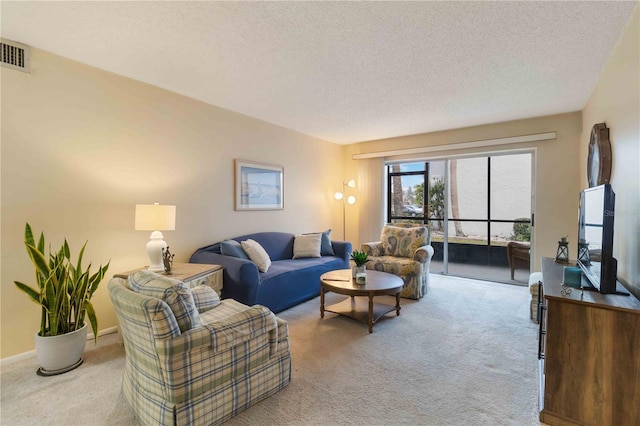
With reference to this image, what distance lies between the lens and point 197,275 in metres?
2.77

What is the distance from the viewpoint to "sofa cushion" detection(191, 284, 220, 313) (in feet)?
7.71

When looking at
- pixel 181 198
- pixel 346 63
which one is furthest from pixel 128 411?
pixel 346 63

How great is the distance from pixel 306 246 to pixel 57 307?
2.85 meters

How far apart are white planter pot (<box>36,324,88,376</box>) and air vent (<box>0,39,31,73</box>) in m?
2.07

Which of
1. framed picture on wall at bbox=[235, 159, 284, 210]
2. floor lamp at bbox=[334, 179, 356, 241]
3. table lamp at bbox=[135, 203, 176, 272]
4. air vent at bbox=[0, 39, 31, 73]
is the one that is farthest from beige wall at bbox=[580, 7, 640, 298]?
air vent at bbox=[0, 39, 31, 73]

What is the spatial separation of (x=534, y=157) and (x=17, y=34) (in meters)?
5.91

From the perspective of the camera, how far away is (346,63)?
105 inches

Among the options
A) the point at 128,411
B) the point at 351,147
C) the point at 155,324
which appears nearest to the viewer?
the point at 155,324

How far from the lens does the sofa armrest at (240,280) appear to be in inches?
119

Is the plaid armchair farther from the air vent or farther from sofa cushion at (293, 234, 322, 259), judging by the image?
sofa cushion at (293, 234, 322, 259)

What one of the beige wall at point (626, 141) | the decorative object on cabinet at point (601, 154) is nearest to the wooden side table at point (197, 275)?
the beige wall at point (626, 141)

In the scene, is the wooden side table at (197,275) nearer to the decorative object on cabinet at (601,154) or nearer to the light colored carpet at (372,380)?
the light colored carpet at (372,380)

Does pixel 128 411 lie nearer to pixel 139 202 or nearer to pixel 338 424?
pixel 338 424

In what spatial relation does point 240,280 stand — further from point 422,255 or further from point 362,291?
point 422,255
